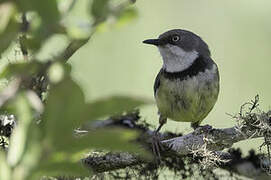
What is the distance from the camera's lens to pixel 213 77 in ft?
12.3

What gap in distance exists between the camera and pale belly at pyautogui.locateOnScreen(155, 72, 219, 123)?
367 cm

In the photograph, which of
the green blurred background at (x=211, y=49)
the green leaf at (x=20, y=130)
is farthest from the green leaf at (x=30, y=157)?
the green blurred background at (x=211, y=49)

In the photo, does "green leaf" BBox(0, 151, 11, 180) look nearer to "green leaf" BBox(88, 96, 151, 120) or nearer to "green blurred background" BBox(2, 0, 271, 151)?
"green leaf" BBox(88, 96, 151, 120)

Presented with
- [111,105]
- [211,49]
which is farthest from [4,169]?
[211,49]

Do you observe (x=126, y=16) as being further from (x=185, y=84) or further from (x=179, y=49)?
(x=179, y=49)

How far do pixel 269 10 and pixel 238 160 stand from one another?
3903 mm

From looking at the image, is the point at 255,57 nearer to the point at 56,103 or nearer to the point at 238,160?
the point at 238,160

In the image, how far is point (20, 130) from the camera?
656mm

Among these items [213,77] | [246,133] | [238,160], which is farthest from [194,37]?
[246,133]

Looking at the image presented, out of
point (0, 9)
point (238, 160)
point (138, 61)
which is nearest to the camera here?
point (0, 9)

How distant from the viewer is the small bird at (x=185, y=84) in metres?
3.69

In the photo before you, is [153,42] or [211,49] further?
[211,49]

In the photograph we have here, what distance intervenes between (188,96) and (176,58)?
14.6 inches

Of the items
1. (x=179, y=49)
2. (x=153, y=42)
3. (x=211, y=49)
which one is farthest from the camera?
(x=211, y=49)
